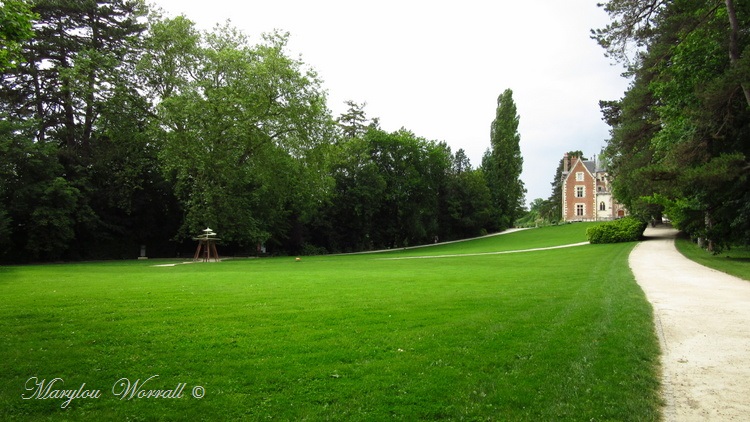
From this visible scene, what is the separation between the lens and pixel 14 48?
9055 millimetres

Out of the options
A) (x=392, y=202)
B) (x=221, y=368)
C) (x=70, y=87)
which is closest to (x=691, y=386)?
(x=221, y=368)

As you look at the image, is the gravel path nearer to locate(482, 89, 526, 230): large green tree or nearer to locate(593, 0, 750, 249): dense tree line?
locate(593, 0, 750, 249): dense tree line

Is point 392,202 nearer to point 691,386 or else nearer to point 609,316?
point 609,316

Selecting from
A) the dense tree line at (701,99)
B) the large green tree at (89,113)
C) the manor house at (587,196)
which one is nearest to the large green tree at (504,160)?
the manor house at (587,196)

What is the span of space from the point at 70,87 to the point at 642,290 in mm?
33896

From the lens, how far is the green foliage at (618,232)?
123 feet

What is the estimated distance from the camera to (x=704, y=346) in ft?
21.4

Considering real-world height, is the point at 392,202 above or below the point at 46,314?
above

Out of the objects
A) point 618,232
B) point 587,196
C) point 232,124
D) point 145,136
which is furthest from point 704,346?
point 587,196

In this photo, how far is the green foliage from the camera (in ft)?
123

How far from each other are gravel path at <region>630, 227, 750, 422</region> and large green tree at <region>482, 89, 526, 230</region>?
53979mm

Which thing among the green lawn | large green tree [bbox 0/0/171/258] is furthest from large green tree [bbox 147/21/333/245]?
the green lawn

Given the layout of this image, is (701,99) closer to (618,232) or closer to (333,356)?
(333,356)

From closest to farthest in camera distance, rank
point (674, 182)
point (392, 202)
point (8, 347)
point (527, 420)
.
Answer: point (527, 420), point (8, 347), point (674, 182), point (392, 202)
